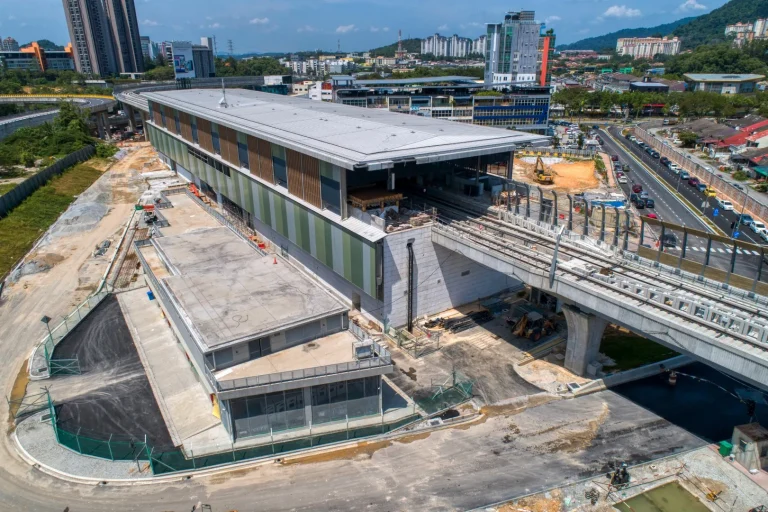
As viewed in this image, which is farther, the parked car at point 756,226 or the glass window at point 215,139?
the parked car at point 756,226

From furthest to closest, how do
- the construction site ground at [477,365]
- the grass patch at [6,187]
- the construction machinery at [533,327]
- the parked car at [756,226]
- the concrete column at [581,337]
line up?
the grass patch at [6,187] → the parked car at [756,226] → the construction machinery at [533,327] → the construction site ground at [477,365] → the concrete column at [581,337]

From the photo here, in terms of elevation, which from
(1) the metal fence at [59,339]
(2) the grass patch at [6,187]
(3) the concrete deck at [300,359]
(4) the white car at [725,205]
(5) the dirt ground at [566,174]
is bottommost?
(4) the white car at [725,205]

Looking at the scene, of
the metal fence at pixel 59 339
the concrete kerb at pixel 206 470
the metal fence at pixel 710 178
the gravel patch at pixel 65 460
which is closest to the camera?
the concrete kerb at pixel 206 470

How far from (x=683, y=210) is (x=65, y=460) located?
77649 millimetres

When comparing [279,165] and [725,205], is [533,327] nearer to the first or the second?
[279,165]

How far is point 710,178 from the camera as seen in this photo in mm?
87500

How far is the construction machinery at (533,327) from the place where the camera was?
37188 mm

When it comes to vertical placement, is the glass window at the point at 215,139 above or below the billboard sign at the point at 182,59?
below

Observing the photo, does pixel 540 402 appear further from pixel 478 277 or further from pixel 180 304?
pixel 180 304

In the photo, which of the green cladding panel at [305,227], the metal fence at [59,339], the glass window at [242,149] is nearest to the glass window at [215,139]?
the green cladding panel at [305,227]

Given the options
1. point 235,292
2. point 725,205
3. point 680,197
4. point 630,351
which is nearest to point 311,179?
point 235,292

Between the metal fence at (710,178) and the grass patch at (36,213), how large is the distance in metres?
90.6

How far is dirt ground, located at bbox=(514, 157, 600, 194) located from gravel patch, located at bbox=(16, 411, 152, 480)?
239ft

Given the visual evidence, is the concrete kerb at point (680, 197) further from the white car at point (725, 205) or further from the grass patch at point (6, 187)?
the grass patch at point (6, 187)
